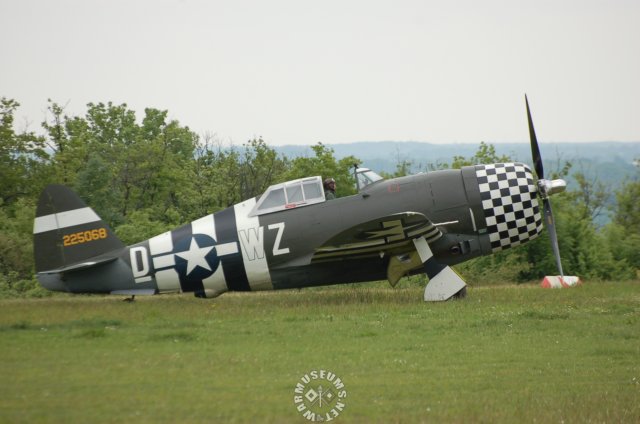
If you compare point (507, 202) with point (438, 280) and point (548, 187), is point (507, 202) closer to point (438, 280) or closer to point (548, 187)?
point (548, 187)

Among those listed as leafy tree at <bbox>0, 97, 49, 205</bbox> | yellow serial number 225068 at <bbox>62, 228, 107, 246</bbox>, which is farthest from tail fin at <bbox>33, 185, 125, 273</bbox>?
leafy tree at <bbox>0, 97, 49, 205</bbox>

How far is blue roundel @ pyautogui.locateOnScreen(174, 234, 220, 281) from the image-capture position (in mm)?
15992

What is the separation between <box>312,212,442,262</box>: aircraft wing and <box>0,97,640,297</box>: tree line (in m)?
7.08

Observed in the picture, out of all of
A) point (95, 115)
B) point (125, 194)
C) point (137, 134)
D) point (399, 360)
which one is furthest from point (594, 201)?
point (399, 360)

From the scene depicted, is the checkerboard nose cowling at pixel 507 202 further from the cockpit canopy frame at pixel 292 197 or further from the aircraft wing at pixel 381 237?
the cockpit canopy frame at pixel 292 197

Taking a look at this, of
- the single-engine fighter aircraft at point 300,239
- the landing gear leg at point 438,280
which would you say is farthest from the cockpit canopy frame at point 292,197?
the landing gear leg at point 438,280

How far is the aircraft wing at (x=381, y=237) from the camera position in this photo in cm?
1483

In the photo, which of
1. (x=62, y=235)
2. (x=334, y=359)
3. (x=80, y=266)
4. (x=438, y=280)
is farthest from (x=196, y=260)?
(x=334, y=359)

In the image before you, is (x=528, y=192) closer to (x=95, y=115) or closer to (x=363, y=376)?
(x=363, y=376)

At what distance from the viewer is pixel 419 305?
15.5 m

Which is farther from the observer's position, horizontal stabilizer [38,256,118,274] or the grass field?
horizontal stabilizer [38,256,118,274]

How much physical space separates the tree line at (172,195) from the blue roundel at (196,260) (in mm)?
7462

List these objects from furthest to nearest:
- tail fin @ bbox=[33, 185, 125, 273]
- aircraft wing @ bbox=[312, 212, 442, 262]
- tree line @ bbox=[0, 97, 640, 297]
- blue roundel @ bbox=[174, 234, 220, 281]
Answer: tree line @ bbox=[0, 97, 640, 297] < blue roundel @ bbox=[174, 234, 220, 281] < tail fin @ bbox=[33, 185, 125, 273] < aircraft wing @ bbox=[312, 212, 442, 262]

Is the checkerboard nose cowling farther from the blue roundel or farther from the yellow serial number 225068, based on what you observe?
the yellow serial number 225068
